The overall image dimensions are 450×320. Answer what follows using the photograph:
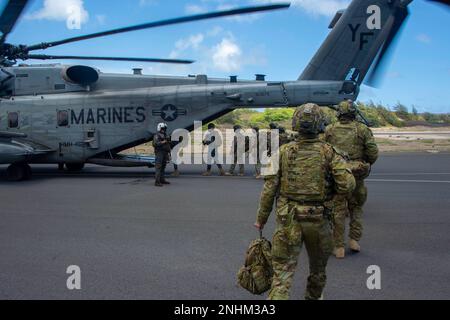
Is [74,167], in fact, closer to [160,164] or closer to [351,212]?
[160,164]

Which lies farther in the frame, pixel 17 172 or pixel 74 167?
pixel 74 167

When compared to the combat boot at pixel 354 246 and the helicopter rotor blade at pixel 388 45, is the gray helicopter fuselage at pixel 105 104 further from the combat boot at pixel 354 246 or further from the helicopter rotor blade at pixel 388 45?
the combat boot at pixel 354 246

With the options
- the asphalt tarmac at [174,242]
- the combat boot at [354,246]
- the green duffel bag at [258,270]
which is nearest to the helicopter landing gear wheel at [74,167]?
the asphalt tarmac at [174,242]

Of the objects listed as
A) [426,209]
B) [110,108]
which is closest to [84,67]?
[110,108]

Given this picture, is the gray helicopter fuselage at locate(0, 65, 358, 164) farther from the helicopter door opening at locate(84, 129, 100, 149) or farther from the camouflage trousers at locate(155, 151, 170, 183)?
the camouflage trousers at locate(155, 151, 170, 183)

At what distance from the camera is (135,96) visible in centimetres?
1225

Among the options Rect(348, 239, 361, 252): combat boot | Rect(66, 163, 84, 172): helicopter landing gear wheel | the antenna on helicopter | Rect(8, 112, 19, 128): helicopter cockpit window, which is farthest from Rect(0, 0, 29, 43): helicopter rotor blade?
Rect(66, 163, 84, 172): helicopter landing gear wheel

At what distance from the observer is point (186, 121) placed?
12164 mm

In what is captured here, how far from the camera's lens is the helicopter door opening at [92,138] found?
12.3 m

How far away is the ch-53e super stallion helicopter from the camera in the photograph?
1159 centimetres

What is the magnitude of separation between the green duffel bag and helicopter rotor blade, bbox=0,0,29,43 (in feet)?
16.1

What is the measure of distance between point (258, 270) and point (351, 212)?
7.38 ft

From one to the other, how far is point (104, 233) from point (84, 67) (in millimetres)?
7364

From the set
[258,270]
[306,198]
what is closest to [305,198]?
[306,198]
